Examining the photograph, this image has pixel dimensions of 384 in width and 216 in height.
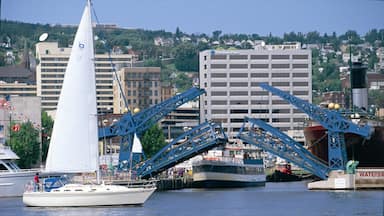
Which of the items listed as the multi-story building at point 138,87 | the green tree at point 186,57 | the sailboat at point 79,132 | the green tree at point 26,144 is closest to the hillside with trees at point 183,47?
the green tree at point 186,57

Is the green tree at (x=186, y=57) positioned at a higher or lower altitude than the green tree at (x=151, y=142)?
higher

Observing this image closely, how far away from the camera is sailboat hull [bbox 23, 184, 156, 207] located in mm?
40812

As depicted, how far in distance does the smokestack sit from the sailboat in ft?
122

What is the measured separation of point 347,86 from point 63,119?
9140 cm

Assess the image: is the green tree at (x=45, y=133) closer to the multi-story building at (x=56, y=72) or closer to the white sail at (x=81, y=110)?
the white sail at (x=81, y=110)

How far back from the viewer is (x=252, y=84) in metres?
120

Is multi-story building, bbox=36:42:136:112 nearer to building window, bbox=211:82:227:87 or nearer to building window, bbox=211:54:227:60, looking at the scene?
building window, bbox=211:54:227:60

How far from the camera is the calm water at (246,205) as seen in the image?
129 feet

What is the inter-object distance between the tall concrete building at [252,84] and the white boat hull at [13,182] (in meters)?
64.7

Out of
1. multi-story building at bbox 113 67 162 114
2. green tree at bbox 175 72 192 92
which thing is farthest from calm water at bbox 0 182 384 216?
green tree at bbox 175 72 192 92

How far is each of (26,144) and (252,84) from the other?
184ft

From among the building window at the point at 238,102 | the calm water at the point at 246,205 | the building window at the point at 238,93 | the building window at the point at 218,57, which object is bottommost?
the calm water at the point at 246,205

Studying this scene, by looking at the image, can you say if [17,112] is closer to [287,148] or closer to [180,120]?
[287,148]

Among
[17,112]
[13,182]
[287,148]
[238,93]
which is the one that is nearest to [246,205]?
[13,182]
